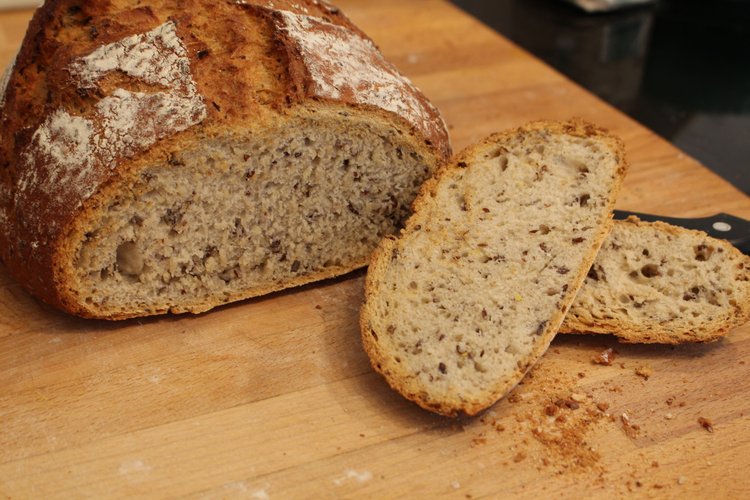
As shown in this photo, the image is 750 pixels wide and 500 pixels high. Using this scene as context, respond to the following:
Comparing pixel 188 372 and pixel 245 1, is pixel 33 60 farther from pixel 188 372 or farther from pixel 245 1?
pixel 188 372

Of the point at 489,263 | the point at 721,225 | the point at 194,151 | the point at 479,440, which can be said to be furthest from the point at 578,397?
the point at 194,151

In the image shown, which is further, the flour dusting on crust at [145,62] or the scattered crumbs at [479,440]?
the flour dusting on crust at [145,62]

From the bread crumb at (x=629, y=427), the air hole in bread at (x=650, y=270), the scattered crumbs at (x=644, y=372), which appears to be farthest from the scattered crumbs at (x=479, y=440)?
the air hole in bread at (x=650, y=270)

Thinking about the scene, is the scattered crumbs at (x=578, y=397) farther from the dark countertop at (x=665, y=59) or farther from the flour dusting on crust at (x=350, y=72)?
the dark countertop at (x=665, y=59)

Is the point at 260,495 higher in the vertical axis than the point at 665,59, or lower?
higher

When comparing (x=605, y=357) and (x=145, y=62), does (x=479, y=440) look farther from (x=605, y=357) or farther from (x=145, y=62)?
(x=145, y=62)

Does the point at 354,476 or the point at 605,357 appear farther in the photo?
the point at 605,357
